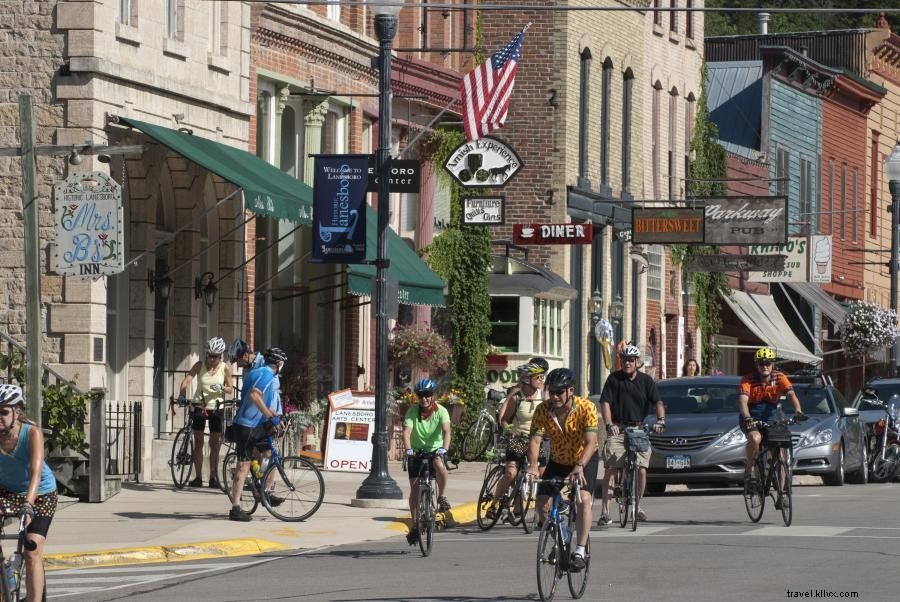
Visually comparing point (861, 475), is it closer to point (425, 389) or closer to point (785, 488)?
point (785, 488)

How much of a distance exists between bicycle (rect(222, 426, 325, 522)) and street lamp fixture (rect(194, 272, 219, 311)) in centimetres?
593

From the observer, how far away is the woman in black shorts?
1159cm

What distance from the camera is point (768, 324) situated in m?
50.3

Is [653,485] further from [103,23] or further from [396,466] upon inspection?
[103,23]

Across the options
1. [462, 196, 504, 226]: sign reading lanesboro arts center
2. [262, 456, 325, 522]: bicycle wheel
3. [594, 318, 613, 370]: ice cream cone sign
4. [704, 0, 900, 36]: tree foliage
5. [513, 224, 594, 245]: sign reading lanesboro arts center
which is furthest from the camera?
[704, 0, 900, 36]: tree foliage

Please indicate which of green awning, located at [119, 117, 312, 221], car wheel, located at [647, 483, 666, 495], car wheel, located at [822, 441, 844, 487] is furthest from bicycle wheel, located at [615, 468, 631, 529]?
car wheel, located at [822, 441, 844, 487]

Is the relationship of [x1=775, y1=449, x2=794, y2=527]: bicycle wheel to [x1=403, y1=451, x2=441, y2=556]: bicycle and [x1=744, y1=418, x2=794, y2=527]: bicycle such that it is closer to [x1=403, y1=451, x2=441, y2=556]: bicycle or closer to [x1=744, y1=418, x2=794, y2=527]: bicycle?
[x1=744, y1=418, x2=794, y2=527]: bicycle

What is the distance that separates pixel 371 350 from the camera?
31609 millimetres

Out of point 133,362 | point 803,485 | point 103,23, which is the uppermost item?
point 103,23

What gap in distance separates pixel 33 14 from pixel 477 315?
43.4ft

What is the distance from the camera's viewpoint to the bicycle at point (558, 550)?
13211 millimetres

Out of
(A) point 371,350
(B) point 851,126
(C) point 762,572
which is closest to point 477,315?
(A) point 371,350

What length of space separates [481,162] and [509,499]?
1249 cm

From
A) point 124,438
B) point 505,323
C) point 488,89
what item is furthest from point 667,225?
point 124,438
